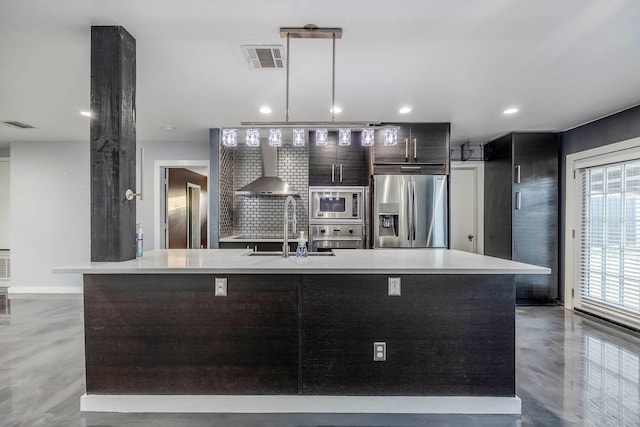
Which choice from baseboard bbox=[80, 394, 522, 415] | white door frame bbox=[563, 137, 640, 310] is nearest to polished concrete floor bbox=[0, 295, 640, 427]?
baseboard bbox=[80, 394, 522, 415]

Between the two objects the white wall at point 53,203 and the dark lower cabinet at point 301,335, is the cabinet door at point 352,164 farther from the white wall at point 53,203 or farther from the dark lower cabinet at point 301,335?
the dark lower cabinet at point 301,335

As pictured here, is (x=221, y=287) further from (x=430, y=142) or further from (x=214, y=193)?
(x=430, y=142)

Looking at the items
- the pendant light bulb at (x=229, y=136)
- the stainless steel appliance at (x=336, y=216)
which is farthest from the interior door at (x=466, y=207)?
the pendant light bulb at (x=229, y=136)

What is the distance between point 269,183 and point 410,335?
10.6ft

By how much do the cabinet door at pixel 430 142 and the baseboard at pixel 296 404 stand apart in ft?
9.67

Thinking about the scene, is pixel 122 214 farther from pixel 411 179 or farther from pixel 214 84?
pixel 411 179

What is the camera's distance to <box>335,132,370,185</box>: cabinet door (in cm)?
465

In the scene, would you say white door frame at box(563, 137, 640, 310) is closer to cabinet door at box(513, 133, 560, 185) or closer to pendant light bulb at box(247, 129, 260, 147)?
cabinet door at box(513, 133, 560, 185)

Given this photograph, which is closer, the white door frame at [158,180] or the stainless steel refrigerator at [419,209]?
the stainless steel refrigerator at [419,209]

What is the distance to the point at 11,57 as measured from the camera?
2.51 meters

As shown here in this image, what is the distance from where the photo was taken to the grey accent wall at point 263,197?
16.9 feet

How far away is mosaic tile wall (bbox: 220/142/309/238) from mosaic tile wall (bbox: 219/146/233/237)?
103 mm

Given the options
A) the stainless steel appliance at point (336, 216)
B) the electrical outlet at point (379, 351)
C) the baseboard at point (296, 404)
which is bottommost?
the baseboard at point (296, 404)

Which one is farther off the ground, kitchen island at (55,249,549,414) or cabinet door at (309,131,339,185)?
cabinet door at (309,131,339,185)
